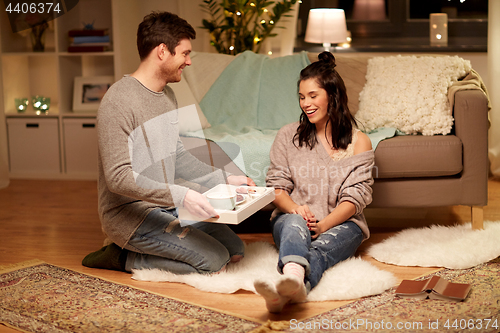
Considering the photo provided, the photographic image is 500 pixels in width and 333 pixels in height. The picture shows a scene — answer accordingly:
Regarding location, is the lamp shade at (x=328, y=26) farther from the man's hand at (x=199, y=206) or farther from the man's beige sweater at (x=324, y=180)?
the man's hand at (x=199, y=206)

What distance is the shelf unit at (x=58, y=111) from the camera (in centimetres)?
357

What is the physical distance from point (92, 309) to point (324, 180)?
0.91 m

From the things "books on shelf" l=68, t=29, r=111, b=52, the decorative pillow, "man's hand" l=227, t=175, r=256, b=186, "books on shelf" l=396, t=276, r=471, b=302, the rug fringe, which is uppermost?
"books on shelf" l=68, t=29, r=111, b=52

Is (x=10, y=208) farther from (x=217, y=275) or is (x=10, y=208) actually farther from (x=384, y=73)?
(x=384, y=73)

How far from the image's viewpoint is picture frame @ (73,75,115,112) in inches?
143

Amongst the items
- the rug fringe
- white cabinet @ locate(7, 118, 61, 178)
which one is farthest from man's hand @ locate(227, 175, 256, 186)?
white cabinet @ locate(7, 118, 61, 178)

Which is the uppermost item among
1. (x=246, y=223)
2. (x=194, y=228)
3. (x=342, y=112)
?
(x=342, y=112)

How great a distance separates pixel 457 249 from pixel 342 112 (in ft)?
2.16

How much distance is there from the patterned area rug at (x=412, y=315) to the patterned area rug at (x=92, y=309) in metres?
0.21

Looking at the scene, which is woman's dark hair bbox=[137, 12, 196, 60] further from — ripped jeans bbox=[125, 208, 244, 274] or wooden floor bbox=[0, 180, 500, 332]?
wooden floor bbox=[0, 180, 500, 332]

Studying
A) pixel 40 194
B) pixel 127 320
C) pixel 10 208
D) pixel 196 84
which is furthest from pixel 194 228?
pixel 40 194

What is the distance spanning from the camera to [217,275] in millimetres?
1765

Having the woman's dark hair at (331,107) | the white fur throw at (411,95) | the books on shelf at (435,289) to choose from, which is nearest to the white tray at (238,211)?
the woman's dark hair at (331,107)

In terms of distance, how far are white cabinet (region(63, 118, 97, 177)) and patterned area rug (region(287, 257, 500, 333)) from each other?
2.51 metres
